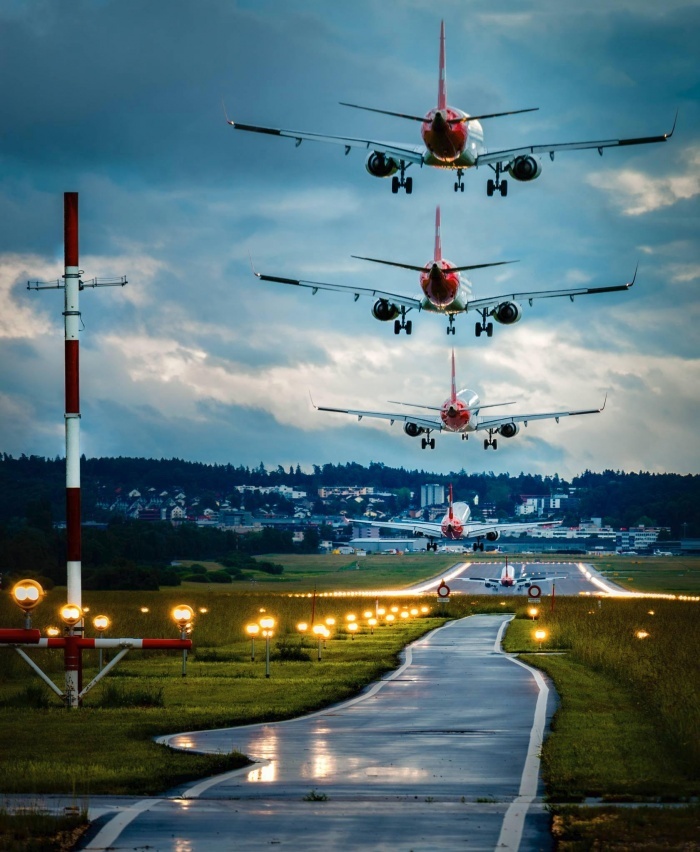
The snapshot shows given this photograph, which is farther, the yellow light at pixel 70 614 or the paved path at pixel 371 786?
the yellow light at pixel 70 614

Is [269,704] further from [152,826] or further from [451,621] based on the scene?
[451,621]

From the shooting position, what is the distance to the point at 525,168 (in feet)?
160

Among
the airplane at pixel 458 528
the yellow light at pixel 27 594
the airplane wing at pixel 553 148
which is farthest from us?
the airplane at pixel 458 528

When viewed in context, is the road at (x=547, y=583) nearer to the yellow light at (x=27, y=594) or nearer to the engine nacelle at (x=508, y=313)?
the engine nacelle at (x=508, y=313)

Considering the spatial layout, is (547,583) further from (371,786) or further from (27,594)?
(371,786)

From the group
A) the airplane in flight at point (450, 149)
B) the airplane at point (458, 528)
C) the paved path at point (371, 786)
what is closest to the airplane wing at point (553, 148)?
the airplane in flight at point (450, 149)

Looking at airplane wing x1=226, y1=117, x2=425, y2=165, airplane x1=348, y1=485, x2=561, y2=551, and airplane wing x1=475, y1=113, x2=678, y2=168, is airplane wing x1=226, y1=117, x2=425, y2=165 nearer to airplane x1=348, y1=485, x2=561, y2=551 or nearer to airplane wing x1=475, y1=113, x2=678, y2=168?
airplane wing x1=475, y1=113, x2=678, y2=168

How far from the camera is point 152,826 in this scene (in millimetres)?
15195

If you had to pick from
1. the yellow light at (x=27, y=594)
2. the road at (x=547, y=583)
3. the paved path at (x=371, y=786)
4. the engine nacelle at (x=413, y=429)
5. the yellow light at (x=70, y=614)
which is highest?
the engine nacelle at (x=413, y=429)

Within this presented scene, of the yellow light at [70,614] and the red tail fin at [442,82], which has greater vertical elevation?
the red tail fin at [442,82]

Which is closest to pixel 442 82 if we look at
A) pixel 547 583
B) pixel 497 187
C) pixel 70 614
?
pixel 497 187

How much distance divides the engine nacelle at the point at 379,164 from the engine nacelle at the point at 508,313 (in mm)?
14517

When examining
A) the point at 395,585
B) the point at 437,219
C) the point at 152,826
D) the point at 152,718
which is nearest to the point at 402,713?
the point at 152,718

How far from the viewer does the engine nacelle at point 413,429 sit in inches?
3184
